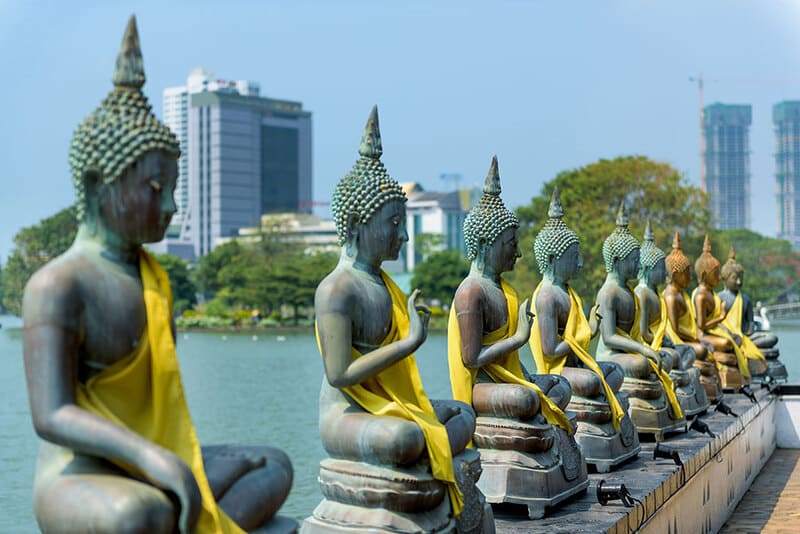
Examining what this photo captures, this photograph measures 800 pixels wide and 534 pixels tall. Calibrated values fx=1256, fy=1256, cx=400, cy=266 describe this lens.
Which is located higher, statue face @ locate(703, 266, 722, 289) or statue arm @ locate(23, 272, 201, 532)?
statue face @ locate(703, 266, 722, 289)

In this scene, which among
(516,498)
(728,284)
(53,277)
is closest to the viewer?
(53,277)

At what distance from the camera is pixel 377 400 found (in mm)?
5219

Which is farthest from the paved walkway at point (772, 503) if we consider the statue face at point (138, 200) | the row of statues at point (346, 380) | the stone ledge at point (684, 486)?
the statue face at point (138, 200)

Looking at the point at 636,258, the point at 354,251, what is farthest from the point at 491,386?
the point at 636,258

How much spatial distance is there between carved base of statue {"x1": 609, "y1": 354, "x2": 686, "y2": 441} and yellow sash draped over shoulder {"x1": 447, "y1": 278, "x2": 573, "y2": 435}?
Result: 8.53ft

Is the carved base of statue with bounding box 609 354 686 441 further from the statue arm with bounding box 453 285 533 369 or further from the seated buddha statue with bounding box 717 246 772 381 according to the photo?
the seated buddha statue with bounding box 717 246 772 381

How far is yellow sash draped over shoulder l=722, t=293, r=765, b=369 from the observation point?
1527cm

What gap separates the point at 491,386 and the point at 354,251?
178cm

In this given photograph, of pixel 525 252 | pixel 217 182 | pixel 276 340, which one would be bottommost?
pixel 276 340

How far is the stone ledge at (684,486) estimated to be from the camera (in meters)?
6.65

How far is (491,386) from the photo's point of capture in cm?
688

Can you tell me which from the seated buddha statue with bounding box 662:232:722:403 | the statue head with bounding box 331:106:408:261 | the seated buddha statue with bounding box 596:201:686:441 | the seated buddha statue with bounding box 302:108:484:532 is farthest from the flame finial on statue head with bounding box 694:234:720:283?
the statue head with bounding box 331:106:408:261

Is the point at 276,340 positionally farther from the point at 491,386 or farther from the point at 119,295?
the point at 119,295

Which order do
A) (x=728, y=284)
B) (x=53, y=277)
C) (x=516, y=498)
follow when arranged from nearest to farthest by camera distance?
1. (x=53, y=277)
2. (x=516, y=498)
3. (x=728, y=284)
